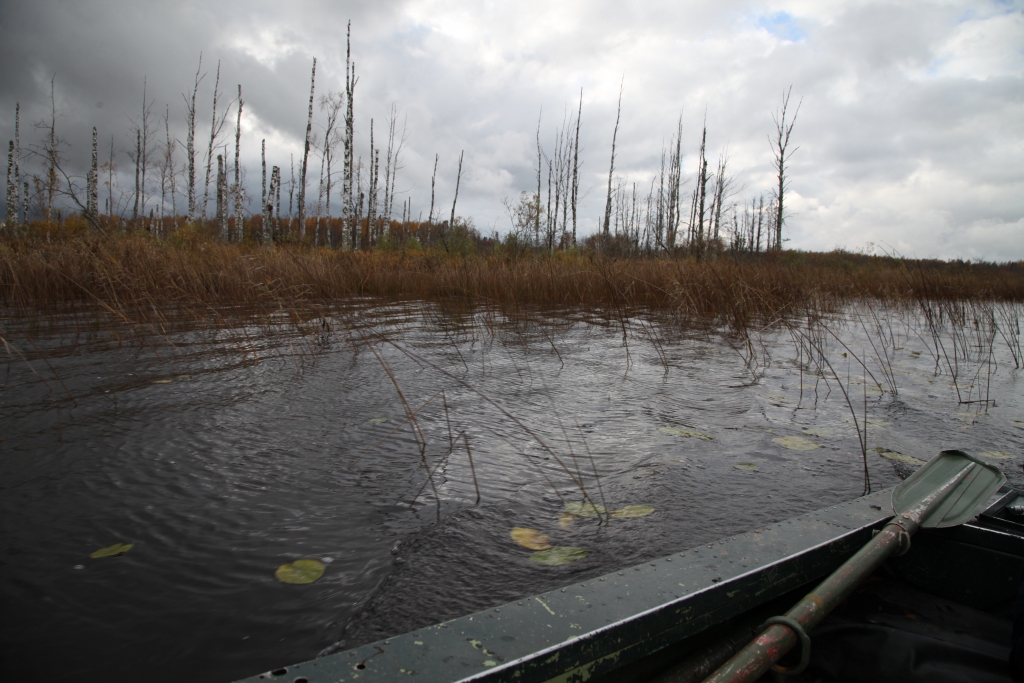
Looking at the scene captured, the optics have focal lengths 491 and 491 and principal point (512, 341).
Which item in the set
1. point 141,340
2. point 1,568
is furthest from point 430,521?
point 141,340

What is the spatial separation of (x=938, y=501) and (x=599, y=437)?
3.68ft

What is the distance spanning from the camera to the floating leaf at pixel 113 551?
115cm

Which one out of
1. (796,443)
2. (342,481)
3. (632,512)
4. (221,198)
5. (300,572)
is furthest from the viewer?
(221,198)

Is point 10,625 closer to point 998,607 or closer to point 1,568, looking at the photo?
point 1,568

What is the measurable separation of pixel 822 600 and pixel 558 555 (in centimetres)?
61

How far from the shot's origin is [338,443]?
1.90 metres

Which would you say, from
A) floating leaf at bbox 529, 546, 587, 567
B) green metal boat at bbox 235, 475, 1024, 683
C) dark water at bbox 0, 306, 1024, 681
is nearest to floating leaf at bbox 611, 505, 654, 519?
dark water at bbox 0, 306, 1024, 681

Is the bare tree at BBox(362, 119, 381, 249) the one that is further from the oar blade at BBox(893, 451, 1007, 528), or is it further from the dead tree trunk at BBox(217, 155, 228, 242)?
the oar blade at BBox(893, 451, 1007, 528)

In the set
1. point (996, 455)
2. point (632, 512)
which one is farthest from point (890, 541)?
point (996, 455)

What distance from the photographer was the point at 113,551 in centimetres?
117

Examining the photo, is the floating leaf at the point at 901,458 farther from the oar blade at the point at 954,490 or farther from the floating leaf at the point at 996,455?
the oar blade at the point at 954,490

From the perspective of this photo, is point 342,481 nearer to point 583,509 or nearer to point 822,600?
point 583,509

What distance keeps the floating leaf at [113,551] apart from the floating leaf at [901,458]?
98.1 inches

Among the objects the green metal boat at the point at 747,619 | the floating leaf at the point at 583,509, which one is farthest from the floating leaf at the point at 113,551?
the floating leaf at the point at 583,509
